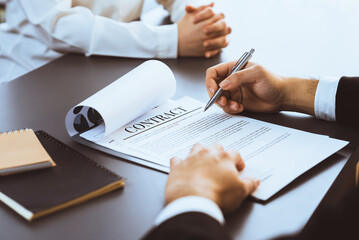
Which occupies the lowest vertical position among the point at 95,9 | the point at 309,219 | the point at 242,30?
the point at 309,219

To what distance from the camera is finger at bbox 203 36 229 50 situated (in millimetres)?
1286

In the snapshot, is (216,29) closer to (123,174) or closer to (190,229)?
(123,174)

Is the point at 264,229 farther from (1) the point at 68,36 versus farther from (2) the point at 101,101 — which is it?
(1) the point at 68,36

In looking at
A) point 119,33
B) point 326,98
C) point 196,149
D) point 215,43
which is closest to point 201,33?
point 215,43

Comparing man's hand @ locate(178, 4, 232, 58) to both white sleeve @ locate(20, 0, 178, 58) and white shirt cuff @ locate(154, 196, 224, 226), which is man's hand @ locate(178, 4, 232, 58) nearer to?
white sleeve @ locate(20, 0, 178, 58)

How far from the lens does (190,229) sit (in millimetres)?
513

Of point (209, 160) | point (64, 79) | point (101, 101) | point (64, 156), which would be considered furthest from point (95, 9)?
point (209, 160)

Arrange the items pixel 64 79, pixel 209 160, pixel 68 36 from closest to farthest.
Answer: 1. pixel 209 160
2. pixel 64 79
3. pixel 68 36

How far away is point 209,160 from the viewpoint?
659 millimetres

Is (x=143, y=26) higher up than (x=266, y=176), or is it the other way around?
(x=143, y=26)

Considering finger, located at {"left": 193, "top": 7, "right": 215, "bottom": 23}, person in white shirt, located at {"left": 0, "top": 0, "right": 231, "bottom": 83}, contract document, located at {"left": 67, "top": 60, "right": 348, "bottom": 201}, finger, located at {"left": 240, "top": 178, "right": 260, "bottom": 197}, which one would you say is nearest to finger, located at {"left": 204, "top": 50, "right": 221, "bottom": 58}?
person in white shirt, located at {"left": 0, "top": 0, "right": 231, "bottom": 83}

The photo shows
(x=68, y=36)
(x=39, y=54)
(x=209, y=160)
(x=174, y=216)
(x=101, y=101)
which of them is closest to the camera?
(x=174, y=216)

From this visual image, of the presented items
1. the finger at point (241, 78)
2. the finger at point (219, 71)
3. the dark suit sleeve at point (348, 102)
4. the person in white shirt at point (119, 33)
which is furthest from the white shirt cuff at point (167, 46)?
the dark suit sleeve at point (348, 102)

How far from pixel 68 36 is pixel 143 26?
0.24m
